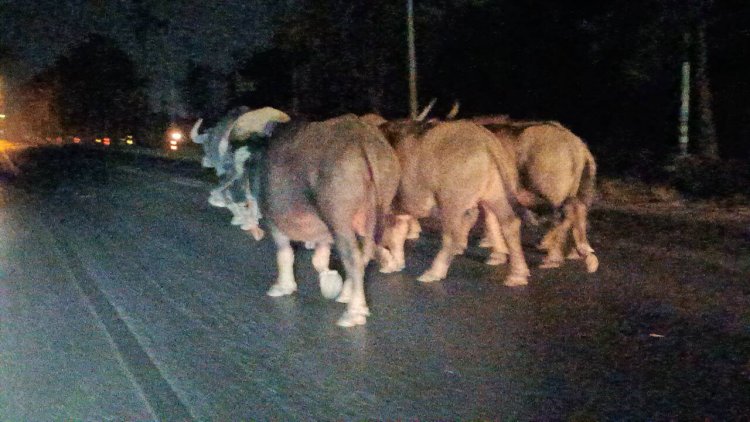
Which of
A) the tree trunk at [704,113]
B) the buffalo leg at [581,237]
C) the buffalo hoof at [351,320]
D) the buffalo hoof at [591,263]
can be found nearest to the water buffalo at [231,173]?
the buffalo hoof at [351,320]

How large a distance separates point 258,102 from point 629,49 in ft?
86.5

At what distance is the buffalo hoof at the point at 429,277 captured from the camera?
30.7 feet

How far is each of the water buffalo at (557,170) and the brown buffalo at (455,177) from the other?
12.5 inches

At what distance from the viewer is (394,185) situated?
806 centimetres

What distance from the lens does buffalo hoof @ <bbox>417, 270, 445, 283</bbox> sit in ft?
30.7

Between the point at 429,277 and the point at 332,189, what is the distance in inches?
89.3

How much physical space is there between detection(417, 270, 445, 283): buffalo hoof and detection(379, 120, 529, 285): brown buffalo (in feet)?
1.12

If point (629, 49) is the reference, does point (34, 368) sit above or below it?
below

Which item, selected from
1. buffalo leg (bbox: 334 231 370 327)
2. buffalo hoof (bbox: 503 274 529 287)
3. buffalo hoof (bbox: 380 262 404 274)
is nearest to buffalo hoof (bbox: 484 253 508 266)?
buffalo hoof (bbox: 380 262 404 274)

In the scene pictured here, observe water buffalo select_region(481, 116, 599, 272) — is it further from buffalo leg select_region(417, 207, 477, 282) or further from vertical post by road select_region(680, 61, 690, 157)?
vertical post by road select_region(680, 61, 690, 157)

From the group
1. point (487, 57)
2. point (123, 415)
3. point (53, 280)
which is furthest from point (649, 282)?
point (487, 57)

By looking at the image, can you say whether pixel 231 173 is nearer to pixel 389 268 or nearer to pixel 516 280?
pixel 389 268

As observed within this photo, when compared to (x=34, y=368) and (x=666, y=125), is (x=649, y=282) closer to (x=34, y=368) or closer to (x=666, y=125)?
(x=34, y=368)

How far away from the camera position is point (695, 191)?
47.6 ft
